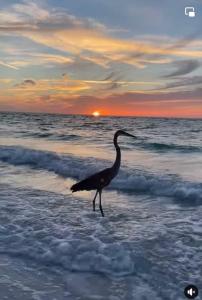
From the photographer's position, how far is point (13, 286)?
6715mm

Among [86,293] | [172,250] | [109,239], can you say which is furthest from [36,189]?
[86,293]

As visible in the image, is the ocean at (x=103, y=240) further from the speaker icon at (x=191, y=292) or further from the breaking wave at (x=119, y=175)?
the speaker icon at (x=191, y=292)

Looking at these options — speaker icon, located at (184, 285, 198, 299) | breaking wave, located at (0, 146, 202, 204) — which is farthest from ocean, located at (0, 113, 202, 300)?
speaker icon, located at (184, 285, 198, 299)

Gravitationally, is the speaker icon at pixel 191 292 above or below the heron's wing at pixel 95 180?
below

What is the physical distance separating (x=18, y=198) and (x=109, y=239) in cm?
479

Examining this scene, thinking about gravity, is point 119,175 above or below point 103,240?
above

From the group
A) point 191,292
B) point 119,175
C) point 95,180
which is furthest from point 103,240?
point 119,175

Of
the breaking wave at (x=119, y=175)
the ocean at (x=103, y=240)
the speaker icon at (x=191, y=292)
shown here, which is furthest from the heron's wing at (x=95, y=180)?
the speaker icon at (x=191, y=292)

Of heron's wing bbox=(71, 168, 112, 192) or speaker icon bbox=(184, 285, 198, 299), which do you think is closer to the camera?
speaker icon bbox=(184, 285, 198, 299)

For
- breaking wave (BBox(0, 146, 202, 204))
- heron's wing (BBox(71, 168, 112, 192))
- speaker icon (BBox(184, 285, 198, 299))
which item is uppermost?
heron's wing (BBox(71, 168, 112, 192))

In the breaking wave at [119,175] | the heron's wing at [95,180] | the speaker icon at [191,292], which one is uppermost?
the heron's wing at [95,180]

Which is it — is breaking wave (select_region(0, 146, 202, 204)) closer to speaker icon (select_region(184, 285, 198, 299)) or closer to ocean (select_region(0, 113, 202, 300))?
ocean (select_region(0, 113, 202, 300))

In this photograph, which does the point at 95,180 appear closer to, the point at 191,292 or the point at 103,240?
the point at 103,240

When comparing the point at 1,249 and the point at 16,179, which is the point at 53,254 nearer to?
the point at 1,249
